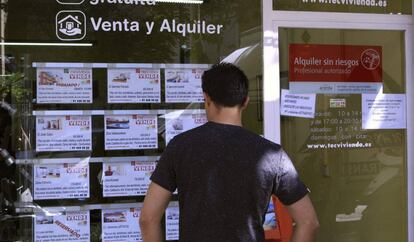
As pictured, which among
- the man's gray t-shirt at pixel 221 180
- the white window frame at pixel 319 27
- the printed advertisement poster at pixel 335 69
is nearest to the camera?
the man's gray t-shirt at pixel 221 180

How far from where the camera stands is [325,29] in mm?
4801

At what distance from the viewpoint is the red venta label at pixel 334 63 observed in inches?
187

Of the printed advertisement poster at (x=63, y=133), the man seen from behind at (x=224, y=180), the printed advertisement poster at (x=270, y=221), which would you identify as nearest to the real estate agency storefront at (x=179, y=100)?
the printed advertisement poster at (x=63, y=133)

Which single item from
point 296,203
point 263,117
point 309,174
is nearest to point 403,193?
point 309,174

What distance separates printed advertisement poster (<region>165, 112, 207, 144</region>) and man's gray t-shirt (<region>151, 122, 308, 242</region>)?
2.13 m

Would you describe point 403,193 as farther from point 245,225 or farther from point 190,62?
point 245,225

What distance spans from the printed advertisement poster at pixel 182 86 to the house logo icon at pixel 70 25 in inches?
28.4

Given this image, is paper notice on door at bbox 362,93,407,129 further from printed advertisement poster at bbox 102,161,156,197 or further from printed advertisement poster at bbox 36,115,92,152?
printed advertisement poster at bbox 36,115,92,152

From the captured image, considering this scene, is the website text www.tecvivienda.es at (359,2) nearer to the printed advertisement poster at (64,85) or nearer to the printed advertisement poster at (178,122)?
the printed advertisement poster at (178,122)

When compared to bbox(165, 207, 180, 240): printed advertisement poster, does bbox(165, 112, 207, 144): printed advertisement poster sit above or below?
above

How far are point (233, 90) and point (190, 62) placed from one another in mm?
2217

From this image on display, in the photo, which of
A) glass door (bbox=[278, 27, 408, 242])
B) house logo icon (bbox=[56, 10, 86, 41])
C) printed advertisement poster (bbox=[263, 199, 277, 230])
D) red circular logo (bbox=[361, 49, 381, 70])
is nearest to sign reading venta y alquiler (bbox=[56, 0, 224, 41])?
house logo icon (bbox=[56, 10, 86, 41])

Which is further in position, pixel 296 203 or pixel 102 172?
pixel 102 172

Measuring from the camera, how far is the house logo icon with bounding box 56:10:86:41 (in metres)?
4.34
